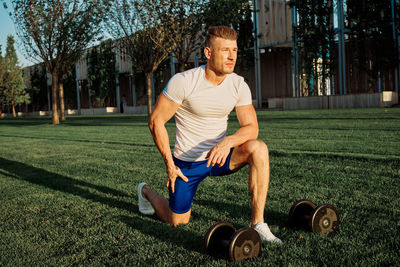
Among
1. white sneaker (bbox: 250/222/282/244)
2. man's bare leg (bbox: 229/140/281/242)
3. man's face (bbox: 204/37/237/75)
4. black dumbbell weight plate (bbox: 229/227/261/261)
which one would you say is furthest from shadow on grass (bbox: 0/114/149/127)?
black dumbbell weight plate (bbox: 229/227/261/261)

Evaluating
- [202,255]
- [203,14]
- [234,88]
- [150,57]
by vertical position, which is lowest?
[202,255]

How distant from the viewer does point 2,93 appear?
170 feet

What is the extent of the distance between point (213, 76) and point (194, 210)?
4.90 ft

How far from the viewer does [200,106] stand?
11.4 feet

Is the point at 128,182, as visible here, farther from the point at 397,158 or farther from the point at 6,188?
the point at 397,158

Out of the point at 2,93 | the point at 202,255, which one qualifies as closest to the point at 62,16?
the point at 202,255

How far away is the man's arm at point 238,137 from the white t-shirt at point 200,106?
0.30 feet

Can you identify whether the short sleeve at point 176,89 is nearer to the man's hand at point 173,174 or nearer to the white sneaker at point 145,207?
the man's hand at point 173,174

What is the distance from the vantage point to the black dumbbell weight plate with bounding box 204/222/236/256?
9.34 feet

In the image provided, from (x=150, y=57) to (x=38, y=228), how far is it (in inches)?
875

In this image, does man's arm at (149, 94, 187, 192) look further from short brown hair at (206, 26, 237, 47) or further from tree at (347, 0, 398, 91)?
tree at (347, 0, 398, 91)

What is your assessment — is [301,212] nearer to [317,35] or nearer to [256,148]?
[256,148]

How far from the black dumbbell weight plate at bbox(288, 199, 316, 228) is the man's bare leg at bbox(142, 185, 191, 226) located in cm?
96

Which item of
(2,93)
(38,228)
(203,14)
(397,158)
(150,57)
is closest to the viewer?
(38,228)
